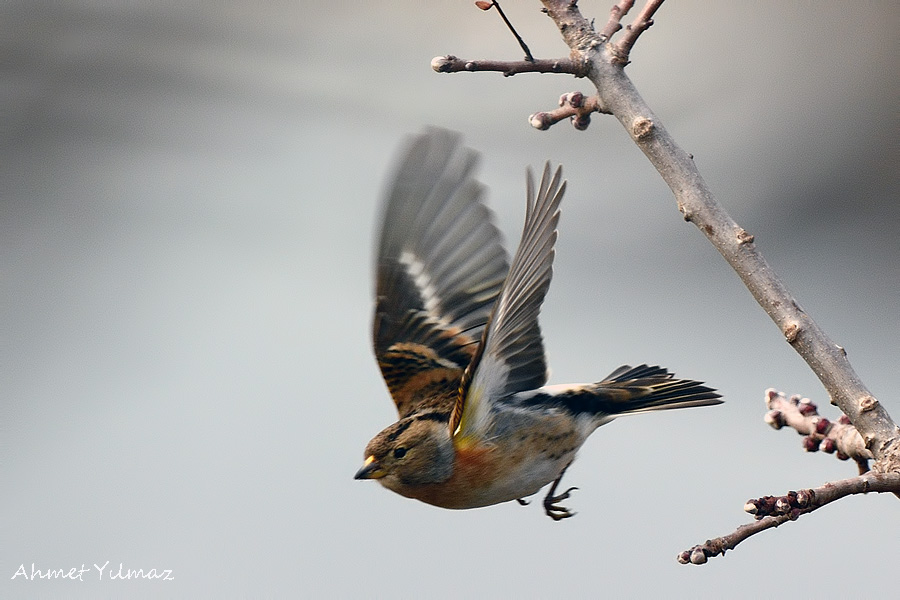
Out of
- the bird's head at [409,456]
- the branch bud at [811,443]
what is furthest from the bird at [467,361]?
the branch bud at [811,443]

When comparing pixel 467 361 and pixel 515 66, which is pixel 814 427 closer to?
pixel 515 66

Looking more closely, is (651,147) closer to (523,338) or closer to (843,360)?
(843,360)

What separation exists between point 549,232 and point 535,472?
42 centimetres

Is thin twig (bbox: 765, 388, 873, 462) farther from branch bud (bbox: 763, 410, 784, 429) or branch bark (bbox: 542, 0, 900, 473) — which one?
branch bark (bbox: 542, 0, 900, 473)

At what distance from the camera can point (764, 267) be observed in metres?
0.85

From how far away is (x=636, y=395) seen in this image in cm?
135

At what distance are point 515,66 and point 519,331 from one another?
35 centimetres

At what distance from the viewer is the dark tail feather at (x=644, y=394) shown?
1.32 m

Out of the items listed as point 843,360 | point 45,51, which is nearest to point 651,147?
point 843,360

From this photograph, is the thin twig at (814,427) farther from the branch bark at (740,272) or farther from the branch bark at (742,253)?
the branch bark at (742,253)

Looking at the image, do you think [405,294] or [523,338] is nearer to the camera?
[523,338]

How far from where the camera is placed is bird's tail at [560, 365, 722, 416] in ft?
4.33

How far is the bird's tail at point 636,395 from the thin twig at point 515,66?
56 centimetres

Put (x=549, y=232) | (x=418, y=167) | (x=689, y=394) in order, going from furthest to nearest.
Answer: (x=418, y=167) < (x=689, y=394) < (x=549, y=232)
